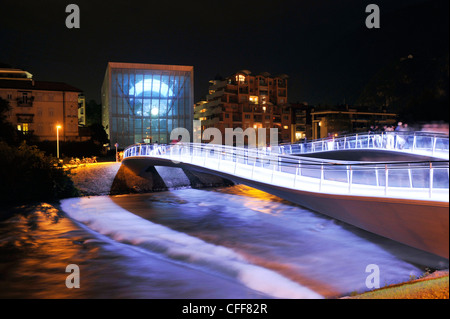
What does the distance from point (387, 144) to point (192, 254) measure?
13115mm

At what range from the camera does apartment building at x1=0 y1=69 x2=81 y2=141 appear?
158 feet

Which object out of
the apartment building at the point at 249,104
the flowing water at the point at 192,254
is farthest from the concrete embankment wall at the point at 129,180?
the apartment building at the point at 249,104

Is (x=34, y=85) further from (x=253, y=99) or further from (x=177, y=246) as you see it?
(x=177, y=246)

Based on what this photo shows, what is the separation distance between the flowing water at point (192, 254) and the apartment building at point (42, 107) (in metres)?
30.8

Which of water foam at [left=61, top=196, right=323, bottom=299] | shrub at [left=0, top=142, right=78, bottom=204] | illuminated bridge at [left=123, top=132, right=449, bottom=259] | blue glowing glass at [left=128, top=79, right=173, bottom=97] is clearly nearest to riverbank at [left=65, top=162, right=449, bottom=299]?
shrub at [left=0, top=142, right=78, bottom=204]

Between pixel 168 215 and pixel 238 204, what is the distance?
16.9ft

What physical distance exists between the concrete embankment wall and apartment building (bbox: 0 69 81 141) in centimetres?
2150

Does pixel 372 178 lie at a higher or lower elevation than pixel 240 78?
lower

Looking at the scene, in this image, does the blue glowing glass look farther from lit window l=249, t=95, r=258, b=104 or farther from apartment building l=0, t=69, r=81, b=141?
lit window l=249, t=95, r=258, b=104

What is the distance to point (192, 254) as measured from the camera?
45.0 feet

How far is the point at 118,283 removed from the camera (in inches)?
414
